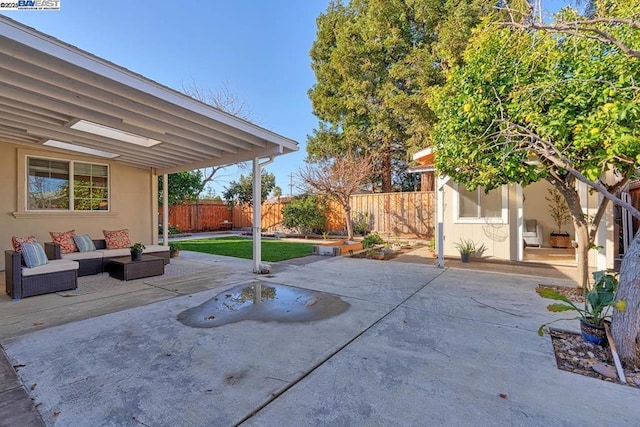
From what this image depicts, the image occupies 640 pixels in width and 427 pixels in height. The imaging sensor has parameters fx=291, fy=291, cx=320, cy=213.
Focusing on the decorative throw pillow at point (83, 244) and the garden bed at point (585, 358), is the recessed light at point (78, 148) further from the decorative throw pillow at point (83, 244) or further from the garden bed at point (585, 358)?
the garden bed at point (585, 358)

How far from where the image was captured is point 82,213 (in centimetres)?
785

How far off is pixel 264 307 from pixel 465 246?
638 centimetres

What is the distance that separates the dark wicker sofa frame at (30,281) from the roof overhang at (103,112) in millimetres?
2405

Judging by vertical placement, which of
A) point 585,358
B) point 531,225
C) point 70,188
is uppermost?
point 70,188

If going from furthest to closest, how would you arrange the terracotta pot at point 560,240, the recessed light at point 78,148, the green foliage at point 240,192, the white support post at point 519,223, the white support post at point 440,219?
the green foliage at point 240,192
the terracotta pot at point 560,240
the white support post at point 519,223
the white support post at point 440,219
the recessed light at point 78,148

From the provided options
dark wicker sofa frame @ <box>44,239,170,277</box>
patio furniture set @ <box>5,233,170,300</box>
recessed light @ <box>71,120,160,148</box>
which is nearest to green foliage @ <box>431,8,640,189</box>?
recessed light @ <box>71,120,160,148</box>

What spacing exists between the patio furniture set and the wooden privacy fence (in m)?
8.98

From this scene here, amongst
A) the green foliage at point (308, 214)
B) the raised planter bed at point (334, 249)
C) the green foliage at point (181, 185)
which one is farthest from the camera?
the green foliage at point (308, 214)

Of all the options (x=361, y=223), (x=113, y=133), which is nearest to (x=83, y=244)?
(x=113, y=133)

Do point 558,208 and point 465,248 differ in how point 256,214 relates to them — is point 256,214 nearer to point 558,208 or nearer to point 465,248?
point 465,248

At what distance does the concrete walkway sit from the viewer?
199cm

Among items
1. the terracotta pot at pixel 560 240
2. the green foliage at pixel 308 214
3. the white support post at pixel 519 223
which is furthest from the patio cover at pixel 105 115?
the terracotta pot at pixel 560 240

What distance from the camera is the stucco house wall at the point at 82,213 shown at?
6695mm

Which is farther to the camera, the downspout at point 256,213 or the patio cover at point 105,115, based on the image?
the downspout at point 256,213
